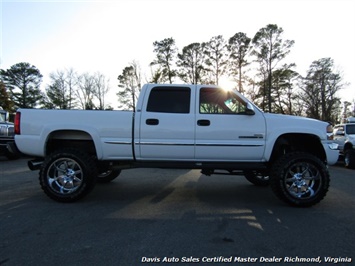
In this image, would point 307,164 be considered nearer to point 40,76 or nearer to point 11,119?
point 11,119

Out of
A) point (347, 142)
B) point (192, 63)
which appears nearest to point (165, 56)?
point (192, 63)

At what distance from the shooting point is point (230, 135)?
15.4 feet

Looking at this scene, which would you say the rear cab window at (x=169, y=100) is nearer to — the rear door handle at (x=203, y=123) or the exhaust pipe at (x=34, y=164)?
the rear door handle at (x=203, y=123)

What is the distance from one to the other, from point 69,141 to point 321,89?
46380mm

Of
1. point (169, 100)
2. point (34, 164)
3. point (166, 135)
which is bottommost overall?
point (34, 164)

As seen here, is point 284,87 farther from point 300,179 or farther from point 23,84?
point 23,84

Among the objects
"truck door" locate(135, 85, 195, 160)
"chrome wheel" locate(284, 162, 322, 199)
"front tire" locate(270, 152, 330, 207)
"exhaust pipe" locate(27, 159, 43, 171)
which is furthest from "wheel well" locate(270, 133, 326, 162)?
"exhaust pipe" locate(27, 159, 43, 171)

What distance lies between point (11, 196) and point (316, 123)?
5938 millimetres

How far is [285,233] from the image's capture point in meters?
3.40

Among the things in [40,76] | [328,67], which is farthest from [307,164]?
[40,76]

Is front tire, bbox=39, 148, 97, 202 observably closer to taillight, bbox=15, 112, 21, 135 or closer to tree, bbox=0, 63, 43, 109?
taillight, bbox=15, 112, 21, 135

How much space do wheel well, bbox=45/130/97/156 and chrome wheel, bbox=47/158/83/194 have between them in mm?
423

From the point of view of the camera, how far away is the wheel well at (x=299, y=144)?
495 cm

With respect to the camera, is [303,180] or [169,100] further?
[169,100]
